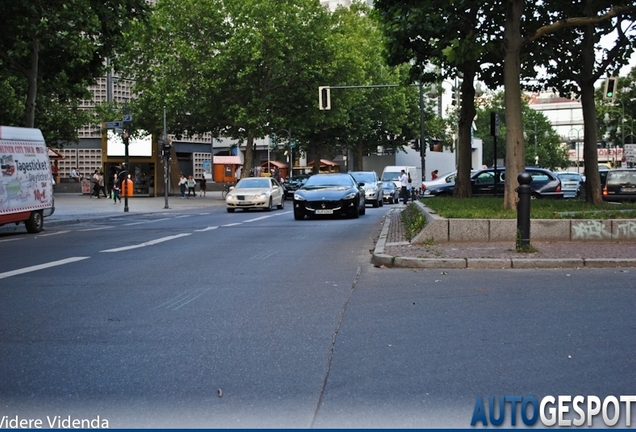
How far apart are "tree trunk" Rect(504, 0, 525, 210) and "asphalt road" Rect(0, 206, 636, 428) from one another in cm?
544

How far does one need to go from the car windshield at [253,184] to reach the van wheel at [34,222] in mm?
13186

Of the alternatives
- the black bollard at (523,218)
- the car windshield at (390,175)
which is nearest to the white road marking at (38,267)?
the black bollard at (523,218)

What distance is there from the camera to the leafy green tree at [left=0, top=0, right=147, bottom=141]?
2330cm

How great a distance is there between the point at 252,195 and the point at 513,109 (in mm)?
19220

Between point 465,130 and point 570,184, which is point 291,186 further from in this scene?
point 465,130

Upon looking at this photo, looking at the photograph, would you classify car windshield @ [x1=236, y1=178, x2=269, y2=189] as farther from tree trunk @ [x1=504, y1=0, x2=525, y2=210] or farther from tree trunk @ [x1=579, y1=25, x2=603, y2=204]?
tree trunk @ [x1=504, y1=0, x2=525, y2=210]

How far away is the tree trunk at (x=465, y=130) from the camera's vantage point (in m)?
25.2

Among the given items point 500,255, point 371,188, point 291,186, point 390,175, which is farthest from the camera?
point 390,175

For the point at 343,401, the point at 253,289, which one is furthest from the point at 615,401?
the point at 253,289

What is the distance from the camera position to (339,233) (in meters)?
20.1

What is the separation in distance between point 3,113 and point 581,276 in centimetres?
3815

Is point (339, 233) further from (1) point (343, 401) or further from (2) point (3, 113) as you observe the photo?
(2) point (3, 113)

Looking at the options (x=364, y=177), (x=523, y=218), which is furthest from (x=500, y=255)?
(x=364, y=177)

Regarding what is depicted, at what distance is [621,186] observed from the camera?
3062 centimetres
